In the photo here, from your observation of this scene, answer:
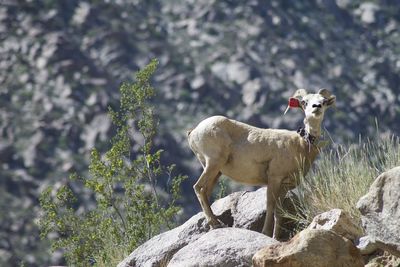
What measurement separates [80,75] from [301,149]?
120785mm

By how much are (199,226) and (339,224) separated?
2207 mm

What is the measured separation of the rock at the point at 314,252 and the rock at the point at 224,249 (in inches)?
24.6

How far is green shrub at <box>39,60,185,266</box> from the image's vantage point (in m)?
14.5

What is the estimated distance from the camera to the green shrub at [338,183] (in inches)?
420

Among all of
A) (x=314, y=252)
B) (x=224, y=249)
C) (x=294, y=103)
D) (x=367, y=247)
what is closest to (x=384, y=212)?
(x=314, y=252)

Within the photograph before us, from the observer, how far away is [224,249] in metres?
9.71

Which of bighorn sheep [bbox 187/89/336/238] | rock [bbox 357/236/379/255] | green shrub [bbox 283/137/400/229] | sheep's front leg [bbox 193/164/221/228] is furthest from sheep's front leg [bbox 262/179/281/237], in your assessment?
rock [bbox 357/236/379/255]

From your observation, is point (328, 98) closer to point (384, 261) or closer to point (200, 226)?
point (200, 226)

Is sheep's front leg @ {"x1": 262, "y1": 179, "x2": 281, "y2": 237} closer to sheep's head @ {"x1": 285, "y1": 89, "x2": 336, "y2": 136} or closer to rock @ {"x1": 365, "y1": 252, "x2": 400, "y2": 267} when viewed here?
sheep's head @ {"x1": 285, "y1": 89, "x2": 336, "y2": 136}

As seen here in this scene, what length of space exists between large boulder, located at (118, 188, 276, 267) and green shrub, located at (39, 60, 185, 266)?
81.8 inches

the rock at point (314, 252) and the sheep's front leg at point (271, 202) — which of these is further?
the sheep's front leg at point (271, 202)

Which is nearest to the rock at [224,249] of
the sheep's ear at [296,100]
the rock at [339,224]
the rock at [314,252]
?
the rock at [339,224]

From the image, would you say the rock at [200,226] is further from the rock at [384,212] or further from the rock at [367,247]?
the rock at [384,212]

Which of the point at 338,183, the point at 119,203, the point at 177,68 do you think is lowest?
the point at 177,68
